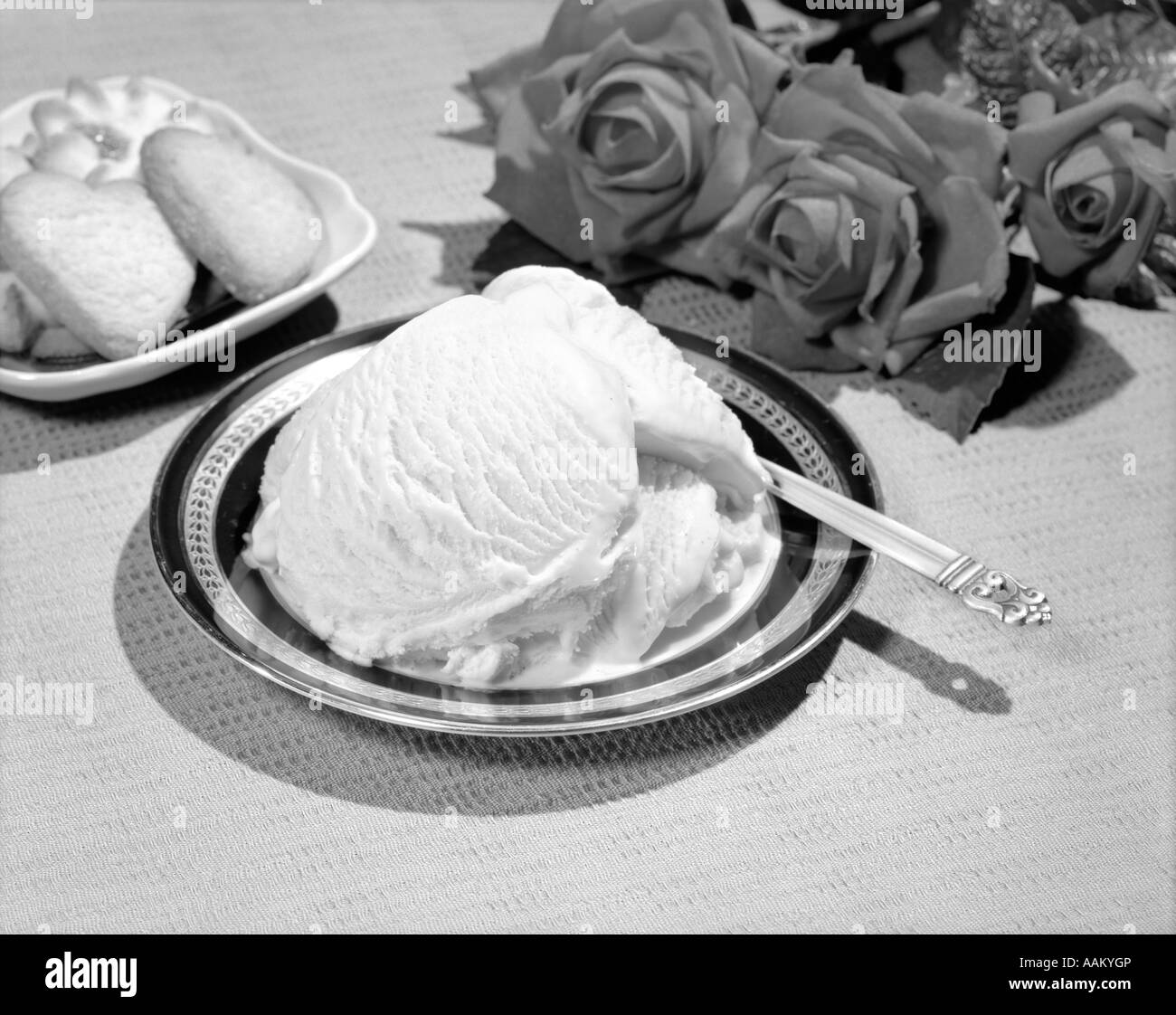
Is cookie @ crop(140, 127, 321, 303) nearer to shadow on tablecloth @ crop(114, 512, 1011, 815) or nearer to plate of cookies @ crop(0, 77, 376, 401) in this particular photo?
plate of cookies @ crop(0, 77, 376, 401)

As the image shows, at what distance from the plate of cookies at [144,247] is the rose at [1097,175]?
0.50 meters

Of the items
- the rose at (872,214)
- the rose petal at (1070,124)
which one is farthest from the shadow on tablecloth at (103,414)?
the rose petal at (1070,124)

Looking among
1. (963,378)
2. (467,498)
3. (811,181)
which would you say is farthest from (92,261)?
(963,378)

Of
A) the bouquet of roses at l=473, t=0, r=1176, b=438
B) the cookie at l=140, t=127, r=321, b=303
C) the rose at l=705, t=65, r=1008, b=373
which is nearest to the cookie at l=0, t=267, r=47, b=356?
the cookie at l=140, t=127, r=321, b=303

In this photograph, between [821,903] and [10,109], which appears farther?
[10,109]

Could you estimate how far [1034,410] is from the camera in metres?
1.03

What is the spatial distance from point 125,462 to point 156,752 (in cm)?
28

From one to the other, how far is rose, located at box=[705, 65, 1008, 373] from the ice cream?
27 cm

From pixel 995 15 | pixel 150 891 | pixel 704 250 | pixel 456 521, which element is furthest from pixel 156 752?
pixel 995 15

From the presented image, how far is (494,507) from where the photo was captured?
28.4 inches
